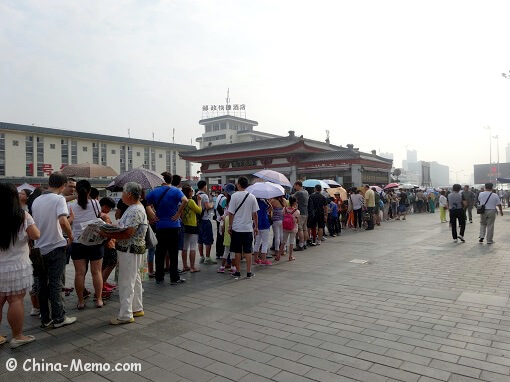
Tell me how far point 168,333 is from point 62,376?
3.83 feet

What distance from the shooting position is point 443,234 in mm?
12461

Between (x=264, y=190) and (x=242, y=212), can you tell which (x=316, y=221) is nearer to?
(x=264, y=190)

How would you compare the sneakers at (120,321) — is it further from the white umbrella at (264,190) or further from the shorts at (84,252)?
the white umbrella at (264,190)

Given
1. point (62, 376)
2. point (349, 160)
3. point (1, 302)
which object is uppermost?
point (349, 160)

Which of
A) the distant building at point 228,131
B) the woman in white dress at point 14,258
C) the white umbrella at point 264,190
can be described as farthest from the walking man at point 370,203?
the distant building at point 228,131

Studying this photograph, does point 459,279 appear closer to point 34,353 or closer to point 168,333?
point 168,333

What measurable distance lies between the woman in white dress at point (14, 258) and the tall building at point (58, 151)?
42387 mm

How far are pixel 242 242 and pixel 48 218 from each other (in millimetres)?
3281

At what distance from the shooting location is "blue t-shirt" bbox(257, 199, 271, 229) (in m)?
7.82

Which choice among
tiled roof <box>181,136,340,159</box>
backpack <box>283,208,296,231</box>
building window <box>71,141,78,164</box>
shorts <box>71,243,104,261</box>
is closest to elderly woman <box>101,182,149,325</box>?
shorts <box>71,243,104,261</box>

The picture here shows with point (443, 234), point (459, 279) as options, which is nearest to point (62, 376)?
point (459, 279)

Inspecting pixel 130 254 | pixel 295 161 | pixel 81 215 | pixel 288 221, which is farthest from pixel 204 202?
pixel 295 161

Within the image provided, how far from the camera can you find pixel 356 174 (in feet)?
83.3

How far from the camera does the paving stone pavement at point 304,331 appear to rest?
3.21 m
